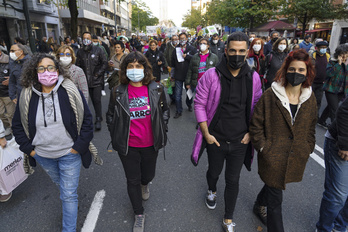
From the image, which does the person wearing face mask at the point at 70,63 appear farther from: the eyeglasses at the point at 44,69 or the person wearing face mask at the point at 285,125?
the person wearing face mask at the point at 285,125

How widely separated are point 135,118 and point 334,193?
80.9 inches

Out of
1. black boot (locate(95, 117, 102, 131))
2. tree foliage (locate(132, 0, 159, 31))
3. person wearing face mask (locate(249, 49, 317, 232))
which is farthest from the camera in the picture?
tree foliage (locate(132, 0, 159, 31))

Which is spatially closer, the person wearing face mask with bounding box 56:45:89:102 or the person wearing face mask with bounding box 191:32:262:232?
the person wearing face mask with bounding box 191:32:262:232

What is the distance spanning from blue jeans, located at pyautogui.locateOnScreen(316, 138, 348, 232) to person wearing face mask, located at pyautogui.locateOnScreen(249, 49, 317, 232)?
26 cm

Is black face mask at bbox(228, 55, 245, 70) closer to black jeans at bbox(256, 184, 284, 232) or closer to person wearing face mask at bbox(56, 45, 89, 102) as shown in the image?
black jeans at bbox(256, 184, 284, 232)

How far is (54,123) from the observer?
90.0 inches

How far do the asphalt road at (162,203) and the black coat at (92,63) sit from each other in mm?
2285

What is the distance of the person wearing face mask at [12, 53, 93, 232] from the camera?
226cm

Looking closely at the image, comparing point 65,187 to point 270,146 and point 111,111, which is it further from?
point 270,146

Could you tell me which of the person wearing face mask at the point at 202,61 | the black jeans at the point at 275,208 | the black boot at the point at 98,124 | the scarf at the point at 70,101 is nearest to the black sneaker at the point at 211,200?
the black jeans at the point at 275,208

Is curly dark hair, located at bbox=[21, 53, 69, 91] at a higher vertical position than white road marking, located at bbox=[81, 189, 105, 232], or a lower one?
higher

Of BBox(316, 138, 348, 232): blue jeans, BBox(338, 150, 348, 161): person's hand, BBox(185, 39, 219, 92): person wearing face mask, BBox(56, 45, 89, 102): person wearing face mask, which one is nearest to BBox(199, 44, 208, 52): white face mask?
BBox(185, 39, 219, 92): person wearing face mask

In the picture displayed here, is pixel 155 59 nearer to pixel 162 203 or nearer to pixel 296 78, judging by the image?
pixel 162 203

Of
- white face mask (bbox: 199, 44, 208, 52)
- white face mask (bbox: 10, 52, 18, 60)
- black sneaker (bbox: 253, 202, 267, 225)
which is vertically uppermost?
white face mask (bbox: 199, 44, 208, 52)
